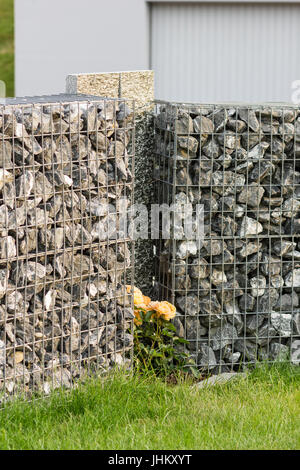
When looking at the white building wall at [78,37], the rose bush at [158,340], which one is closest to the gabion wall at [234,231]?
the rose bush at [158,340]

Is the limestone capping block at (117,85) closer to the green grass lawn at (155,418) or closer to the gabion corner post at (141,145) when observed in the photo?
the gabion corner post at (141,145)

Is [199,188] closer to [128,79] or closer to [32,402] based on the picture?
[128,79]

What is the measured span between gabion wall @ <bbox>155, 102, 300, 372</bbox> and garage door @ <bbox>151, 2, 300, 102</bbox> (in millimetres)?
4645

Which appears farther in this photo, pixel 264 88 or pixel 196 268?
pixel 264 88

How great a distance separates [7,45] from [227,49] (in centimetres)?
649

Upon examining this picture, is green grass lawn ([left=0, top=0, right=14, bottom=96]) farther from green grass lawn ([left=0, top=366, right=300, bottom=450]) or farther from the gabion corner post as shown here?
green grass lawn ([left=0, top=366, right=300, bottom=450])

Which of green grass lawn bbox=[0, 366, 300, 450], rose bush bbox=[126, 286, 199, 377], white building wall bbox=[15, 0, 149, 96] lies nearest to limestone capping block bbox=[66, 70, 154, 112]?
rose bush bbox=[126, 286, 199, 377]

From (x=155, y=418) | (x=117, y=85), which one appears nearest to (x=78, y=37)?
(x=117, y=85)

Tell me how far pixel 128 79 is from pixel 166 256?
124 centimetres

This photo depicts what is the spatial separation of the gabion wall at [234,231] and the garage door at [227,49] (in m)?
4.65

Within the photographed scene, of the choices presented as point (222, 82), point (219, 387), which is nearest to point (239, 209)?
point (219, 387)

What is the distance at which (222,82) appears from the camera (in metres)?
9.74

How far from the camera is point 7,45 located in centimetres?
1498

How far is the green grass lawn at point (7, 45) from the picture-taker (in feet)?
46.3
